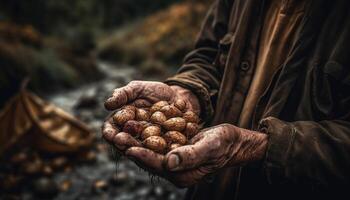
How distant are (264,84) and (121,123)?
824mm

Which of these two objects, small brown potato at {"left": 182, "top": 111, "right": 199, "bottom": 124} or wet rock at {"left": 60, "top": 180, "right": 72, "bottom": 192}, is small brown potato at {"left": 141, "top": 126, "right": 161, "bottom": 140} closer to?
small brown potato at {"left": 182, "top": 111, "right": 199, "bottom": 124}

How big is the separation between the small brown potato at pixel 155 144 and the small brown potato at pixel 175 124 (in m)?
0.16

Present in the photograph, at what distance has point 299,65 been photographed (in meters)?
1.67

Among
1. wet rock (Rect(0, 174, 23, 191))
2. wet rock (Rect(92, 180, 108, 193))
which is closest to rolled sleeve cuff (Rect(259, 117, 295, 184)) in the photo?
wet rock (Rect(92, 180, 108, 193))

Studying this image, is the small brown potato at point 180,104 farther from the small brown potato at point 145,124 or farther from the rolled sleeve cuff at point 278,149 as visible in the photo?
the rolled sleeve cuff at point 278,149

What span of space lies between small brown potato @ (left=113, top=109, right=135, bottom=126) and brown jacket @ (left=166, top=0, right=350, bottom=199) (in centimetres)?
43

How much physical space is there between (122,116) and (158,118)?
0.24 meters

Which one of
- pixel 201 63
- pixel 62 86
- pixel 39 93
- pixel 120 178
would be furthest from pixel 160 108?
pixel 62 86

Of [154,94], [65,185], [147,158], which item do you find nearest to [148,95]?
[154,94]

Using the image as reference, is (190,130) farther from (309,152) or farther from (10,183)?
(10,183)

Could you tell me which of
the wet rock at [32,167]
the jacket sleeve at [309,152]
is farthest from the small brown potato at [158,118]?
the wet rock at [32,167]

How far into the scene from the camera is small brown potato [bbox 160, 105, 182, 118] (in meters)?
1.99

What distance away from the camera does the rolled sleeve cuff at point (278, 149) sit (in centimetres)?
153

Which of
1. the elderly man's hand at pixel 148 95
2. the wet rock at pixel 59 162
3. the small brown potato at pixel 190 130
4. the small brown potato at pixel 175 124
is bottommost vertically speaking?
the wet rock at pixel 59 162
